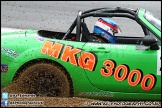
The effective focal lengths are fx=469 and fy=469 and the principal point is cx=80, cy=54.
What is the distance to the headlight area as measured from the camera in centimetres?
669

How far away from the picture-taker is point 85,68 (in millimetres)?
6613

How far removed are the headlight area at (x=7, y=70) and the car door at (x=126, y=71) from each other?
1.05m

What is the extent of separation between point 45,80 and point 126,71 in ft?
3.78

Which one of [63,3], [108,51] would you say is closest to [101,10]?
[108,51]

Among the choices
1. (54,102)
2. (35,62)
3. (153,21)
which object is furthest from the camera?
(153,21)

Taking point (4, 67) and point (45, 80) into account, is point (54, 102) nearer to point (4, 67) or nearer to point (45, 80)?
point (45, 80)

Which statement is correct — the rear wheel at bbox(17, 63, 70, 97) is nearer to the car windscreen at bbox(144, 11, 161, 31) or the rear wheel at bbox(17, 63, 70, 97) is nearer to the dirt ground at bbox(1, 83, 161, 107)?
the dirt ground at bbox(1, 83, 161, 107)

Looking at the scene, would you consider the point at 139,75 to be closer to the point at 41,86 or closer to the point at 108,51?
the point at 108,51

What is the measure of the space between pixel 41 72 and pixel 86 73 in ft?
2.10

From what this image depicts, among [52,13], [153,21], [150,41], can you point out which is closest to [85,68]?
[150,41]

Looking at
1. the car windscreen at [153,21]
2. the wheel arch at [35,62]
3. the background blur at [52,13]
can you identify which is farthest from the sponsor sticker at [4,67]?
the background blur at [52,13]

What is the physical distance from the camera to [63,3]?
1488cm

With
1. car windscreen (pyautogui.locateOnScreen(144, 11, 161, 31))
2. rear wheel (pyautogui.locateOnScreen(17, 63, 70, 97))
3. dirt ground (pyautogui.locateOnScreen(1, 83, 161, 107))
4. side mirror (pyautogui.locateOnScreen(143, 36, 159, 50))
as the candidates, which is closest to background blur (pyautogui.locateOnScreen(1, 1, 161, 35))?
car windscreen (pyautogui.locateOnScreen(144, 11, 161, 31))

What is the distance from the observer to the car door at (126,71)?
259 inches
